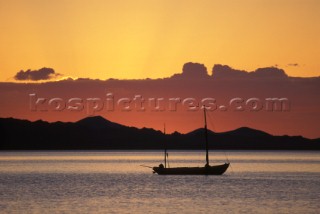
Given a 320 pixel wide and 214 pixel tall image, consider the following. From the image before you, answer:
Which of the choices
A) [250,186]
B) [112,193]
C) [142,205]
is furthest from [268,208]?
[250,186]

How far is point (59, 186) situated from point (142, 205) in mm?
34832

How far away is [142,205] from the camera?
80.2 m

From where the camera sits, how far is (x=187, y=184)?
117375 millimetres

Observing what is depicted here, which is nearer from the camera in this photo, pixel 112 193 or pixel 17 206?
pixel 17 206

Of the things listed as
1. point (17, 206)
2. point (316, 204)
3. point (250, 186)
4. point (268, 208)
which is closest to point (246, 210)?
point (268, 208)

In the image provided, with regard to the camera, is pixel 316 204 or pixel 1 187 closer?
pixel 316 204

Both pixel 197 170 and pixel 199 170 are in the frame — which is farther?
pixel 197 170

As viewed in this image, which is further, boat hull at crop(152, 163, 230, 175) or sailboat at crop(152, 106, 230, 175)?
boat hull at crop(152, 163, 230, 175)

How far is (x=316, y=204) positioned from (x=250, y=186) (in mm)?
30819

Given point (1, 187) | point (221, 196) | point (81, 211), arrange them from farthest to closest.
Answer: point (1, 187)
point (221, 196)
point (81, 211)

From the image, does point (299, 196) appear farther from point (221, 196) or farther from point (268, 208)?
point (268, 208)

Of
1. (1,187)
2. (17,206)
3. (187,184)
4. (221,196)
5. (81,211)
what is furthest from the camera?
(187,184)

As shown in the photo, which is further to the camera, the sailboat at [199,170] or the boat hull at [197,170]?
the boat hull at [197,170]

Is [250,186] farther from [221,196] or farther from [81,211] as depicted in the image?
[81,211]
